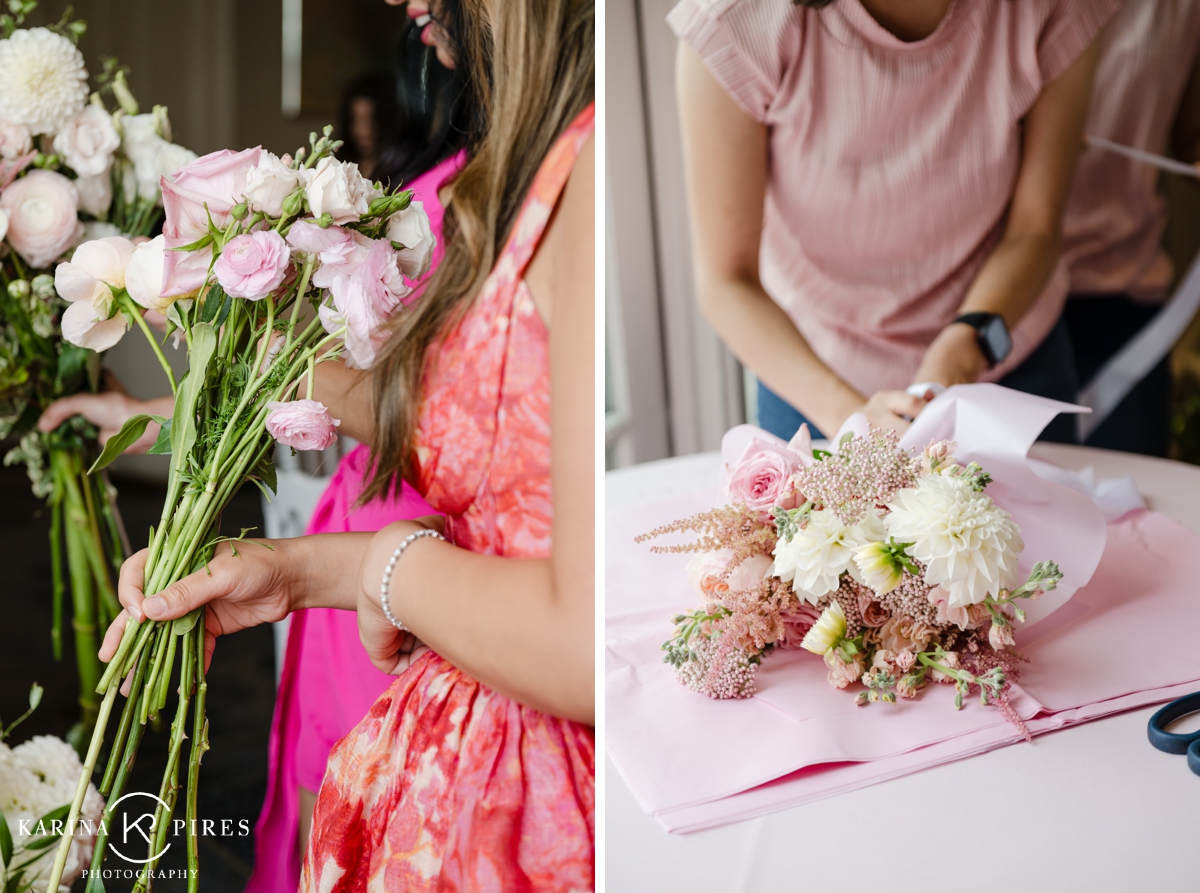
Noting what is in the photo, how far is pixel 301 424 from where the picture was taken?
19.6 inches

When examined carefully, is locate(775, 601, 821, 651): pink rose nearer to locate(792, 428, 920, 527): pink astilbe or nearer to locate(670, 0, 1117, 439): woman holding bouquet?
locate(792, 428, 920, 527): pink astilbe

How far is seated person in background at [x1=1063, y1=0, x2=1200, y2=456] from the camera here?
5.35ft

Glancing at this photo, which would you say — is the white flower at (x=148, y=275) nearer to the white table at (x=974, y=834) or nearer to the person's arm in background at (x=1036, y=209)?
the white table at (x=974, y=834)

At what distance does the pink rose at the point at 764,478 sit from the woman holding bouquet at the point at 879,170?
271mm

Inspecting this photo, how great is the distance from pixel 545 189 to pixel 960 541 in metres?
0.39

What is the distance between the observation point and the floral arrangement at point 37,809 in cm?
58

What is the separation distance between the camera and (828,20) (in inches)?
42.9

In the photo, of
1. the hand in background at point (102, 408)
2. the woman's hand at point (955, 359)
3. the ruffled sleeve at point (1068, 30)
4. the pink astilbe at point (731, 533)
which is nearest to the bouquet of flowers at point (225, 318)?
the hand in background at point (102, 408)

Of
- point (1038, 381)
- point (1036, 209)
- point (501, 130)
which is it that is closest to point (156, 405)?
point (501, 130)

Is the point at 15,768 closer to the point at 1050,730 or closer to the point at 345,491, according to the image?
the point at 345,491

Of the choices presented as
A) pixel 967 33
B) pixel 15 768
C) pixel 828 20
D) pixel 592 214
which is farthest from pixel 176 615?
pixel 967 33

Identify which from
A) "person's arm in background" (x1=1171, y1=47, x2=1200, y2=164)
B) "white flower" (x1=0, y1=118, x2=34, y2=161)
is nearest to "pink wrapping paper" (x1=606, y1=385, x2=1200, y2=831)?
"white flower" (x1=0, y1=118, x2=34, y2=161)

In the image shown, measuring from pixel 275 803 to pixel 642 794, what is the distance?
256mm

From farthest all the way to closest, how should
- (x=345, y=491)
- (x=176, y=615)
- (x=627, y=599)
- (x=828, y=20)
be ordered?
(x=828, y=20) → (x=627, y=599) → (x=345, y=491) → (x=176, y=615)
